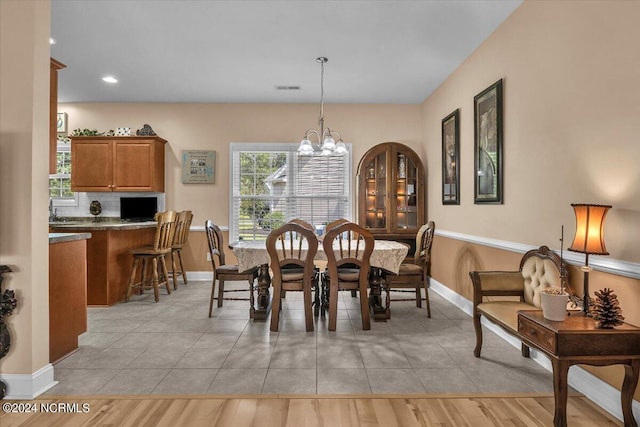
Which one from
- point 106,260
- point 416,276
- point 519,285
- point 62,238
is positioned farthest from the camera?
point 106,260

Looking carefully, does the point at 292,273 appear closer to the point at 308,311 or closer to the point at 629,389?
the point at 308,311

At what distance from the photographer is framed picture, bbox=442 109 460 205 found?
436cm

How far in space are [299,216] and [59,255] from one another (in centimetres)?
361

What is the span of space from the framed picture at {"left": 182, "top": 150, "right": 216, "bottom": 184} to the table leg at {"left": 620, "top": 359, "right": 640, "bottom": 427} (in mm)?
5386

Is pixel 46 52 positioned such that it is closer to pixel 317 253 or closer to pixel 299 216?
pixel 317 253

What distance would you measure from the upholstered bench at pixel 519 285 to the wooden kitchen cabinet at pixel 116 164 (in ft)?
15.7

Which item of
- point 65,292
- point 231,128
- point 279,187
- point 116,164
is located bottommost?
point 65,292

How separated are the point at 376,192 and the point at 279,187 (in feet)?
5.21

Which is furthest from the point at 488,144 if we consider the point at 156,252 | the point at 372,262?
the point at 156,252

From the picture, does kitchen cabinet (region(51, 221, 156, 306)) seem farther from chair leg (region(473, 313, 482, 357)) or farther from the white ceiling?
chair leg (region(473, 313, 482, 357))

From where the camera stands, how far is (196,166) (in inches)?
229

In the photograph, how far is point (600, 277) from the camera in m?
2.23

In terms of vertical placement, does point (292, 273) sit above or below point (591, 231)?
below

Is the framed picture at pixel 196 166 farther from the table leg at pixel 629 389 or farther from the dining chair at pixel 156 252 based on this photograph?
the table leg at pixel 629 389
